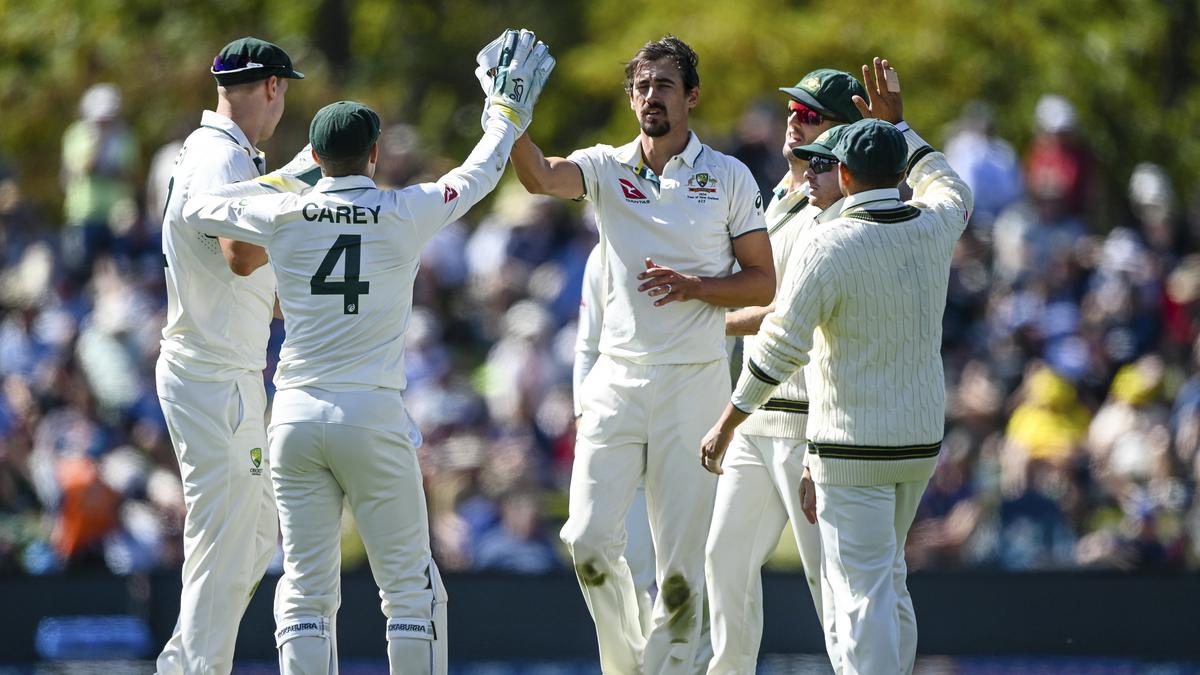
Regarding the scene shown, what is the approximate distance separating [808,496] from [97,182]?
8.55 m

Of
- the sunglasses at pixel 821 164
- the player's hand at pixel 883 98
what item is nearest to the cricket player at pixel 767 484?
the sunglasses at pixel 821 164

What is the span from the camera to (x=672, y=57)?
6.81m

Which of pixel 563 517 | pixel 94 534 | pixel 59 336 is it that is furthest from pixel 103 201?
pixel 563 517

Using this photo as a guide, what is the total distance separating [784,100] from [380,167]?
4.78 meters

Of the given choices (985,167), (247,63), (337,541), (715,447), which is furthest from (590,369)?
(985,167)

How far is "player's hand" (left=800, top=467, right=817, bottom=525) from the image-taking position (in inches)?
253

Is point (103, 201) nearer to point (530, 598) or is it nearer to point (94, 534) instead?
point (94, 534)

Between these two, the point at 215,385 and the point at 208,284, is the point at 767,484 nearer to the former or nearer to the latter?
the point at 215,385

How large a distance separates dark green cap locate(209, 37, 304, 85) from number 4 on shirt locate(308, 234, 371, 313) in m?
1.01

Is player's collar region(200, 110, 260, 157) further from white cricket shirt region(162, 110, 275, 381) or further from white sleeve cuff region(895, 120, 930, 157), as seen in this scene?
white sleeve cuff region(895, 120, 930, 157)

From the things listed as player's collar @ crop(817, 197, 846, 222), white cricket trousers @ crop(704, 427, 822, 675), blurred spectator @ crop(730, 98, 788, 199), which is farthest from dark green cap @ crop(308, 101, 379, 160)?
blurred spectator @ crop(730, 98, 788, 199)

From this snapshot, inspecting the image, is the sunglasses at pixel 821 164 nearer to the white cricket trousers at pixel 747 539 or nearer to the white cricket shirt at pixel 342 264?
the white cricket trousers at pixel 747 539

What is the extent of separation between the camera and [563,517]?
11.3 meters

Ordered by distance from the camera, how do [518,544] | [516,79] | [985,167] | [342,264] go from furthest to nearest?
1. [985,167]
2. [518,544]
3. [516,79]
4. [342,264]
